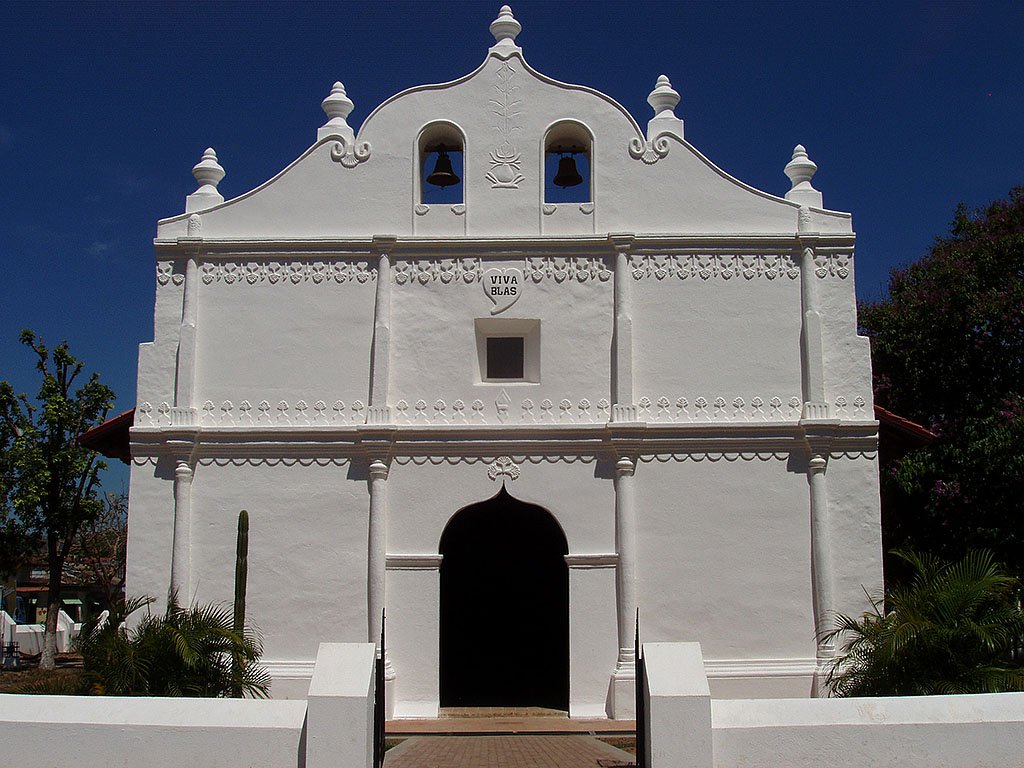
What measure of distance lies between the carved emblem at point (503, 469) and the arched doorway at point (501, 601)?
2111 mm

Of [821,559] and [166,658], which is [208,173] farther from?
[821,559]

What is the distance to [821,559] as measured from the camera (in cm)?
1438

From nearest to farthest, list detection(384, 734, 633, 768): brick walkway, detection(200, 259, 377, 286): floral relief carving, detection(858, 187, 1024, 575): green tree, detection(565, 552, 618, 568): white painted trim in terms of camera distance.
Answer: detection(384, 734, 633, 768): brick walkway → detection(565, 552, 618, 568): white painted trim → detection(200, 259, 377, 286): floral relief carving → detection(858, 187, 1024, 575): green tree

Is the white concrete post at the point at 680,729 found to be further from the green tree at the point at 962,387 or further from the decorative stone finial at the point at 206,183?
the green tree at the point at 962,387

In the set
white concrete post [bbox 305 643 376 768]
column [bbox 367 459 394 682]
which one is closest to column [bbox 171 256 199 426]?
column [bbox 367 459 394 682]

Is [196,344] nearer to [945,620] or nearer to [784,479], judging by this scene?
[784,479]

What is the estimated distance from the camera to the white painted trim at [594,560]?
14461mm

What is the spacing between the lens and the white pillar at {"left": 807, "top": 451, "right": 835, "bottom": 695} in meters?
14.2

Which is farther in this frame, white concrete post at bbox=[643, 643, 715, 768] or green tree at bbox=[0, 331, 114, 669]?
green tree at bbox=[0, 331, 114, 669]

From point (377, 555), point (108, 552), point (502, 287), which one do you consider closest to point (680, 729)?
point (377, 555)

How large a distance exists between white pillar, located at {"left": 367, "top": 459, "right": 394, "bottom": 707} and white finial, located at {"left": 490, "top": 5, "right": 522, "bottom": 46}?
640 cm

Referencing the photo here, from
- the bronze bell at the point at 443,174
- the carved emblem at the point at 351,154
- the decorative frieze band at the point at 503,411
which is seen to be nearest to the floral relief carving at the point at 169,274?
the decorative frieze band at the point at 503,411

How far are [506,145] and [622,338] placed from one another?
3.25 metres

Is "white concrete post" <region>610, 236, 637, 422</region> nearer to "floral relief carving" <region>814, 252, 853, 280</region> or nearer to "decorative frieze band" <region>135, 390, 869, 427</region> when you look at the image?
"decorative frieze band" <region>135, 390, 869, 427</region>
